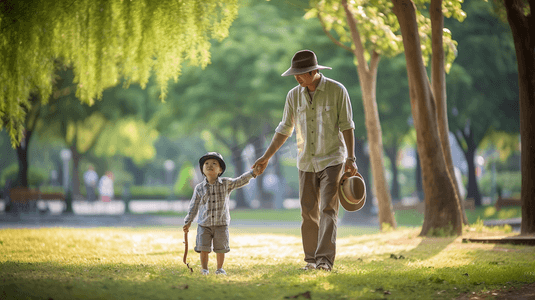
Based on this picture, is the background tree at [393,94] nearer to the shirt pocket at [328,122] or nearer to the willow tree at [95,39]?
the willow tree at [95,39]

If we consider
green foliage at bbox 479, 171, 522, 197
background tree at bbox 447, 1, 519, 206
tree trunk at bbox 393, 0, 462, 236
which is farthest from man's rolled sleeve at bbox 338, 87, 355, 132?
green foliage at bbox 479, 171, 522, 197

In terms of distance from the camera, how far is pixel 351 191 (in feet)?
20.1

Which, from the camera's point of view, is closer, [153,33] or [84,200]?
[153,33]

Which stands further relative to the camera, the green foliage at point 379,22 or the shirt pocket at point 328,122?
the green foliage at point 379,22

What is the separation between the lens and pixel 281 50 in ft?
79.6

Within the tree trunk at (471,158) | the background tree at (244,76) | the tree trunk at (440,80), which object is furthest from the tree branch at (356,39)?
the tree trunk at (471,158)

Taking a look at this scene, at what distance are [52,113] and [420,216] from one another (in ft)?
55.4

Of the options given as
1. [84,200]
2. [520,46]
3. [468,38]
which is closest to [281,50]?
[468,38]

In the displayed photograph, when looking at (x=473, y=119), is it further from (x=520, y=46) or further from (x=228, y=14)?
(x=228, y=14)

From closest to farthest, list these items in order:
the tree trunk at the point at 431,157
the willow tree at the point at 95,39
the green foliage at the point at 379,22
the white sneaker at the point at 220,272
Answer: the white sneaker at the point at 220,272
the willow tree at the point at 95,39
the tree trunk at the point at 431,157
the green foliage at the point at 379,22

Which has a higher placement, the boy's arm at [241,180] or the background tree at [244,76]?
the background tree at [244,76]

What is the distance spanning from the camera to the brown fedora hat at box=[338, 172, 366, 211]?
20.1ft

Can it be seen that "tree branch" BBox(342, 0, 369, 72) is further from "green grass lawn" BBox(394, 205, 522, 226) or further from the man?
"green grass lawn" BBox(394, 205, 522, 226)

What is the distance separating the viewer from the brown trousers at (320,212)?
20.5ft
